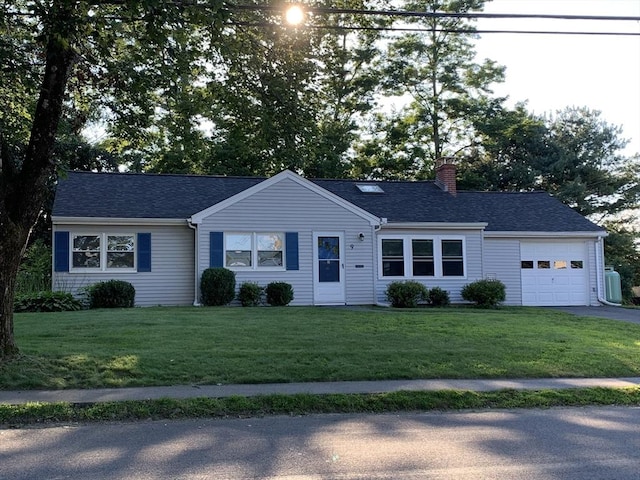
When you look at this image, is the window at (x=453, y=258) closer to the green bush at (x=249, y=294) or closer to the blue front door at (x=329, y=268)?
the blue front door at (x=329, y=268)

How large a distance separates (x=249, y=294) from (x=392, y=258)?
533 cm

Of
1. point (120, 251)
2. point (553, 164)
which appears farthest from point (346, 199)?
point (553, 164)

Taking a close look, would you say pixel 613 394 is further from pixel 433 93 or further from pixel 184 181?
pixel 433 93

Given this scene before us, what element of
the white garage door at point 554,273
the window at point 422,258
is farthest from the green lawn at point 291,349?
the white garage door at point 554,273

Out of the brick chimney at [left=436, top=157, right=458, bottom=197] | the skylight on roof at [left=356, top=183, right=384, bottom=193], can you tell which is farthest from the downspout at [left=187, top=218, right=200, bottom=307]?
the brick chimney at [left=436, top=157, right=458, bottom=197]

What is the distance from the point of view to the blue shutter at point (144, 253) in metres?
17.4

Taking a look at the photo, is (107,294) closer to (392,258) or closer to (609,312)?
(392,258)

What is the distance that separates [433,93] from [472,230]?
671 inches

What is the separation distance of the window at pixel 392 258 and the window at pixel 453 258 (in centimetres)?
160

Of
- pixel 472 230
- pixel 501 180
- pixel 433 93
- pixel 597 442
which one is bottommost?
pixel 597 442

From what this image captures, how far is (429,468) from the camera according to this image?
4602 mm

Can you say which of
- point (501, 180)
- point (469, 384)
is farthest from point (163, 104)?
point (501, 180)

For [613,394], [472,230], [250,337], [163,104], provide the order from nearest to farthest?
[613,394] → [250,337] → [163,104] → [472,230]

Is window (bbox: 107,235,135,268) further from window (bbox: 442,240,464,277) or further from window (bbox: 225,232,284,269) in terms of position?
window (bbox: 442,240,464,277)
